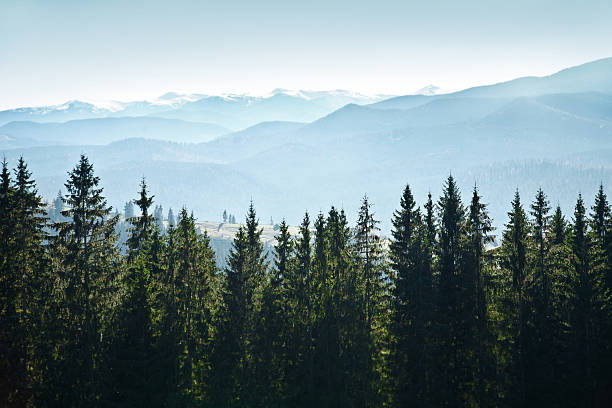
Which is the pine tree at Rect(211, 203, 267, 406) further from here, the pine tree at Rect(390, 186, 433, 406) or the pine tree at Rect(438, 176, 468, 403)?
the pine tree at Rect(438, 176, 468, 403)

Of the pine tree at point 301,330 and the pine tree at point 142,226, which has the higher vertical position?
the pine tree at point 142,226

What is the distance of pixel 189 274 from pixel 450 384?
20864 millimetres

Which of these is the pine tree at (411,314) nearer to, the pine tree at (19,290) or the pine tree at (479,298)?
the pine tree at (479,298)

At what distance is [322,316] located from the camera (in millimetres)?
42844

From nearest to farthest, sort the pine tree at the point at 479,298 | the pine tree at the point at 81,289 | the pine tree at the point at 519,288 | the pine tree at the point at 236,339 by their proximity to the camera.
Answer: the pine tree at the point at 81,289 < the pine tree at the point at 479,298 < the pine tree at the point at 519,288 < the pine tree at the point at 236,339

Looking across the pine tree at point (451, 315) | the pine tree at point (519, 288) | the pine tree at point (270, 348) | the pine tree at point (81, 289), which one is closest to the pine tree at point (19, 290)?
the pine tree at point (81, 289)

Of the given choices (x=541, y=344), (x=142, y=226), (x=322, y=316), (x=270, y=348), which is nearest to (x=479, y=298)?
(x=541, y=344)

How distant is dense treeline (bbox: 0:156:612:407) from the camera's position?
38.2 metres

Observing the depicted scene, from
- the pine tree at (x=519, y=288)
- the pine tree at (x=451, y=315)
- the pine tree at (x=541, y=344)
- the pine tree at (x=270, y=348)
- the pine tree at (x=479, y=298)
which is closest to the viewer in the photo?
→ the pine tree at (x=479, y=298)

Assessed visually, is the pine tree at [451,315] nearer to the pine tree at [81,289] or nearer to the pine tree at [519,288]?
the pine tree at [519,288]

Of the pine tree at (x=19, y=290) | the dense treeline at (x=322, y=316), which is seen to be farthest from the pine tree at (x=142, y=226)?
the pine tree at (x=19, y=290)

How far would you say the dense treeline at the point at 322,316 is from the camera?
125 feet

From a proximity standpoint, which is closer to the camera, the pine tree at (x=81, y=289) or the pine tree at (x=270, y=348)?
the pine tree at (x=81, y=289)

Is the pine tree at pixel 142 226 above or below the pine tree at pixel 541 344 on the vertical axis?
above
